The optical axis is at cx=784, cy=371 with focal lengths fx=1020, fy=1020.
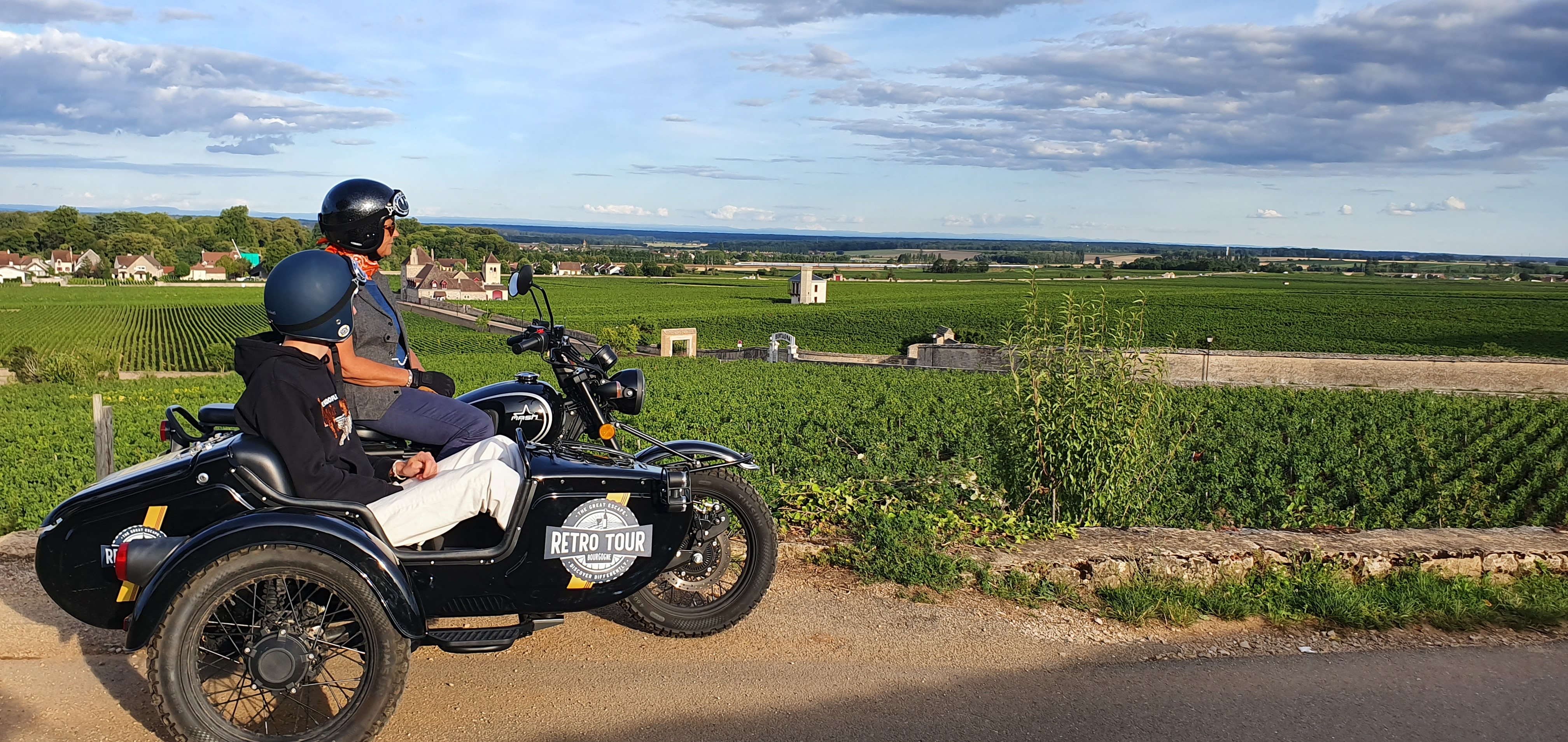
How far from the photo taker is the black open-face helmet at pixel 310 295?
378 cm

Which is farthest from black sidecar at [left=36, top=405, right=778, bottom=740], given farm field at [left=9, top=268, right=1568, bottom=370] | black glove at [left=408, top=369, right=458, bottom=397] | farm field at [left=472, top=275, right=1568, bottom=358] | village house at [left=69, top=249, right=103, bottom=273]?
village house at [left=69, top=249, right=103, bottom=273]

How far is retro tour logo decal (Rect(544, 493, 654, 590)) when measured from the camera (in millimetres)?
4047

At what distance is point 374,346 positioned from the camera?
4.52m

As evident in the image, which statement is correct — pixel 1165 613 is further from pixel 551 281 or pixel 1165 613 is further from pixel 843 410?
pixel 551 281

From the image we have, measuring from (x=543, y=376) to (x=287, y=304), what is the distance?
423 inches

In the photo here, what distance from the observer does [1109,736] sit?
11.8 ft

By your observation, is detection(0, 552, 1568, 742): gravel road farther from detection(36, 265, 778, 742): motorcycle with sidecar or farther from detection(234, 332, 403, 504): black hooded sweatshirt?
detection(234, 332, 403, 504): black hooded sweatshirt

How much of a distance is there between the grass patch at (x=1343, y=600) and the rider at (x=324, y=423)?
10.2 feet

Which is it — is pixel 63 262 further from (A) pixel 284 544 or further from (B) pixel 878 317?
(A) pixel 284 544

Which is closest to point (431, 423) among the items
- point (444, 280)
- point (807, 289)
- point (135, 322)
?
point (135, 322)

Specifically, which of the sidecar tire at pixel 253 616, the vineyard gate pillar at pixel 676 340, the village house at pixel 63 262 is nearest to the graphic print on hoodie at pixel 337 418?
the sidecar tire at pixel 253 616

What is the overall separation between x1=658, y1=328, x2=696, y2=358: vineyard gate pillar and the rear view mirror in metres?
31.0

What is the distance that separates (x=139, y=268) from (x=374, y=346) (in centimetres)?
15165

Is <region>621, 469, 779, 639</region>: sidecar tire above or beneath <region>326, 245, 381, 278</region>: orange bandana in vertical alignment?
beneath
